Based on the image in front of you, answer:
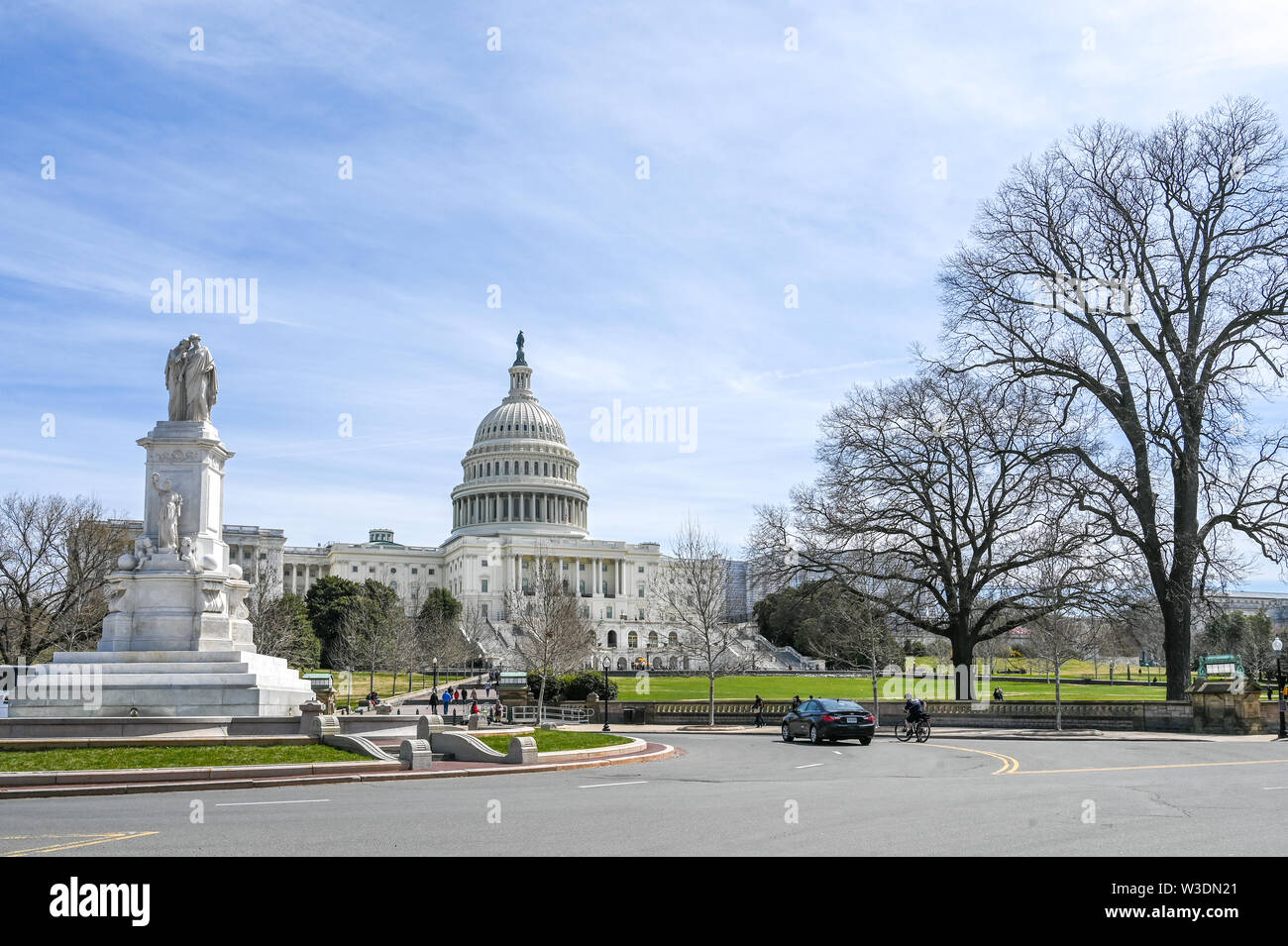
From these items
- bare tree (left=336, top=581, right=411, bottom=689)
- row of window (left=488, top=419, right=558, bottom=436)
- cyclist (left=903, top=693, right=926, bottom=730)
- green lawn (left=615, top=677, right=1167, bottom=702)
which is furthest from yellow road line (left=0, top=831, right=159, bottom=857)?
row of window (left=488, top=419, right=558, bottom=436)

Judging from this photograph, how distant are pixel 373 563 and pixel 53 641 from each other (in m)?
122

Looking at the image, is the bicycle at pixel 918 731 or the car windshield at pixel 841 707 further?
the bicycle at pixel 918 731

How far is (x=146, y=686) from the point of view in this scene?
24.8 m

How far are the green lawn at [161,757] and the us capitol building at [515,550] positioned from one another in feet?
425

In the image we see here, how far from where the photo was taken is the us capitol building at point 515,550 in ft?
528

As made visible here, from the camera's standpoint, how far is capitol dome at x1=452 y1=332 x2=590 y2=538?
171750 mm

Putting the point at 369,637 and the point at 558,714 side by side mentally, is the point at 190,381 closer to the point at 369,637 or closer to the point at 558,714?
the point at 558,714

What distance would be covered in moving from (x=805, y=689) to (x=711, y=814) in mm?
64463

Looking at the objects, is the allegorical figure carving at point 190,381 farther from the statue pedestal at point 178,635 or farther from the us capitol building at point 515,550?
the us capitol building at point 515,550

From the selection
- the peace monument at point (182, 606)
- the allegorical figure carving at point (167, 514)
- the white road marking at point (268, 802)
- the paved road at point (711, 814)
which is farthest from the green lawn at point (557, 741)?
the white road marking at point (268, 802)

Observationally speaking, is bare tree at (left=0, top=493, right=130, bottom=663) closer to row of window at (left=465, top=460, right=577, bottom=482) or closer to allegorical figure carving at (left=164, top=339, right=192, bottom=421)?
allegorical figure carving at (left=164, top=339, right=192, bottom=421)

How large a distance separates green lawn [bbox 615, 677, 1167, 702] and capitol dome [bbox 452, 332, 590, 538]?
78.1m

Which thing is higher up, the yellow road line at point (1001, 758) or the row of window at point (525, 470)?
the row of window at point (525, 470)

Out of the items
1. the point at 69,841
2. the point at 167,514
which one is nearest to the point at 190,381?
the point at 167,514
